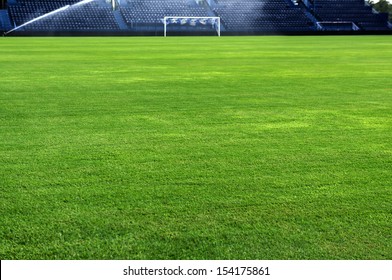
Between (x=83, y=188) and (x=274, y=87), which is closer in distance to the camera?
(x=83, y=188)

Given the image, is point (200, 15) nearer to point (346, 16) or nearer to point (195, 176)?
point (346, 16)

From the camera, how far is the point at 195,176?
3811mm

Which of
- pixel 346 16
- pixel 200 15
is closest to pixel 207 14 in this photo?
pixel 200 15

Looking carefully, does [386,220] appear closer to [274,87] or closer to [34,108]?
[34,108]

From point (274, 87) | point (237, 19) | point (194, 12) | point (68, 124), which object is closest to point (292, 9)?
point (237, 19)

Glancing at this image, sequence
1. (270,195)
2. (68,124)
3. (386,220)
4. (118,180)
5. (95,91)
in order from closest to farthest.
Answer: (386,220)
(270,195)
(118,180)
(68,124)
(95,91)

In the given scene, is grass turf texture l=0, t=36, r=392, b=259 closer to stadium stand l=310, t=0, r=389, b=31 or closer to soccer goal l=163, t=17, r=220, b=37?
soccer goal l=163, t=17, r=220, b=37

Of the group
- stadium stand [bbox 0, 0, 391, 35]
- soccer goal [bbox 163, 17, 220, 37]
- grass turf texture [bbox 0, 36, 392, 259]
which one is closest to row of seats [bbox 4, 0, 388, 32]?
stadium stand [bbox 0, 0, 391, 35]

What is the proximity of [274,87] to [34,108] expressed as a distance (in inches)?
154

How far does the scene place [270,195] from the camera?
11.3 feet

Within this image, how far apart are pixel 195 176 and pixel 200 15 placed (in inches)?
1808

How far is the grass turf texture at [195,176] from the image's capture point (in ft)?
9.07

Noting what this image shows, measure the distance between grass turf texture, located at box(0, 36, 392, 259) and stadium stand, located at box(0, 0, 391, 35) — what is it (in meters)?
36.1

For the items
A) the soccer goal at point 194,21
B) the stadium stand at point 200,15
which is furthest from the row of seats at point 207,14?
the soccer goal at point 194,21
